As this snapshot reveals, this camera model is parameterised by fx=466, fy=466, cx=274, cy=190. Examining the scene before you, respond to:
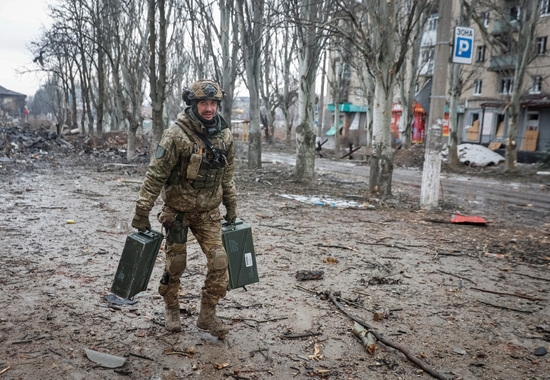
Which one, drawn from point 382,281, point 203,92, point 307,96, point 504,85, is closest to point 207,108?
point 203,92

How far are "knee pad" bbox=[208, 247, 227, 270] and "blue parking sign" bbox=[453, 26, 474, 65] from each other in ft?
24.7

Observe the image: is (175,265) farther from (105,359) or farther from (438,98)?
(438,98)

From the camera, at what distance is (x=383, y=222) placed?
27.8ft

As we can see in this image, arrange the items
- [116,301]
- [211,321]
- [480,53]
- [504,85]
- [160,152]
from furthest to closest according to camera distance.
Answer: [480,53] < [504,85] < [116,301] < [211,321] < [160,152]

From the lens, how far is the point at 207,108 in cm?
347

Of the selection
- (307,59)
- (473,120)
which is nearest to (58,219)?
(307,59)

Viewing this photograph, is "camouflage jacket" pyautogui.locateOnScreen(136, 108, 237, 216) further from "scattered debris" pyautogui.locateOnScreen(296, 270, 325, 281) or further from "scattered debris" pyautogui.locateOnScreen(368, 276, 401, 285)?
"scattered debris" pyautogui.locateOnScreen(368, 276, 401, 285)

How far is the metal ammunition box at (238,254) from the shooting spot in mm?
3736

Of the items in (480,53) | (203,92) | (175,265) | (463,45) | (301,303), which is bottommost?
(301,303)

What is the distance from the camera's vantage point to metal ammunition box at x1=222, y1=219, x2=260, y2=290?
12.3 ft

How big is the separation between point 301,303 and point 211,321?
115 cm

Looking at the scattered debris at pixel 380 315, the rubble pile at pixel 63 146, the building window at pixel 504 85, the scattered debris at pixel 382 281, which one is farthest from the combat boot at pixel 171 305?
the building window at pixel 504 85

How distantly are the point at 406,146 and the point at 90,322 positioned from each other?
24.9 m

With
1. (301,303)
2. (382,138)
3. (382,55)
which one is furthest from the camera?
(382,138)
